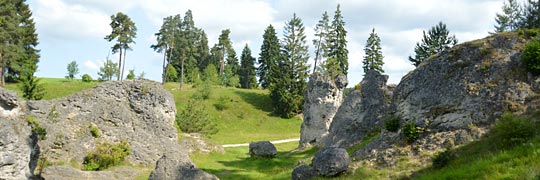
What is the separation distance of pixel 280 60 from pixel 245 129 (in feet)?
72.5

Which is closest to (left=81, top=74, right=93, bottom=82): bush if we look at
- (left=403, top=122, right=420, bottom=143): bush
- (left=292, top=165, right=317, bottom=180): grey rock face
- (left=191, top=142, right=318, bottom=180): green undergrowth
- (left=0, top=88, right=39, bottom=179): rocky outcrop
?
(left=191, top=142, right=318, bottom=180): green undergrowth

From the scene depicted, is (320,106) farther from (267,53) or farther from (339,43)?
(267,53)

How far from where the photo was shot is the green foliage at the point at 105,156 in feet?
91.9

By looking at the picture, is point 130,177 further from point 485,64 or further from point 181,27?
point 181,27

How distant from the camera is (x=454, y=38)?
213 feet

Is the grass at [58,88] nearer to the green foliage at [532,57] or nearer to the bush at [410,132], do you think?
the bush at [410,132]

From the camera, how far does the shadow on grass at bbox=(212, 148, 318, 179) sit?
26572 mm

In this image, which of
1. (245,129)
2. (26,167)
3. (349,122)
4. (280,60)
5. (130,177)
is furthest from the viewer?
(280,60)

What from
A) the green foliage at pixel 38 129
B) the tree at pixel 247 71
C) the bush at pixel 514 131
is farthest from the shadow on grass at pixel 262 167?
the tree at pixel 247 71

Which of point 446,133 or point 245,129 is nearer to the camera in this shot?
point 446,133

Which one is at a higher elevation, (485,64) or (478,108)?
(485,64)

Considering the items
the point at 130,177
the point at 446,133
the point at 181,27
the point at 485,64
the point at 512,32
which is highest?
the point at 181,27

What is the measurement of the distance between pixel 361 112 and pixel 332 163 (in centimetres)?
1526

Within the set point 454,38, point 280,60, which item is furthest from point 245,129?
point 454,38
